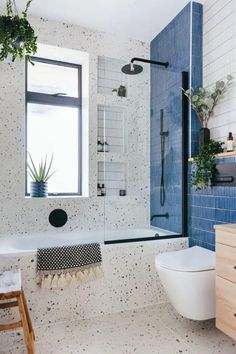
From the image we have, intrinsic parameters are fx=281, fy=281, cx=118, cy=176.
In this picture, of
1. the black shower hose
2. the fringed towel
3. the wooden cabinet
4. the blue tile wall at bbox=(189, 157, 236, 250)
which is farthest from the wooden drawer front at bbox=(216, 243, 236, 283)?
the black shower hose

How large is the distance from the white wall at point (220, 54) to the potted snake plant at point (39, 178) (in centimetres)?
173

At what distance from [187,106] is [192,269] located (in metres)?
1.60

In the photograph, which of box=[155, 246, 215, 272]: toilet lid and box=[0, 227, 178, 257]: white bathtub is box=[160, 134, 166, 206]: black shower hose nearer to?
box=[0, 227, 178, 257]: white bathtub

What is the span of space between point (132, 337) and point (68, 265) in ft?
2.25

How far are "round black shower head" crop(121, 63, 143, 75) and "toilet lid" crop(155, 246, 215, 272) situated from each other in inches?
76.5

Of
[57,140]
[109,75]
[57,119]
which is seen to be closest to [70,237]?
[57,140]

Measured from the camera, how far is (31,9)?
2.69 meters

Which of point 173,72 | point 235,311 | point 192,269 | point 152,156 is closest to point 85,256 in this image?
point 192,269

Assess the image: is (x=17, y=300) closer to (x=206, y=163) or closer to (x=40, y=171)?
(x=40, y=171)

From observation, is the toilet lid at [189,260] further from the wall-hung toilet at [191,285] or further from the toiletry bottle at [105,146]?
the toiletry bottle at [105,146]

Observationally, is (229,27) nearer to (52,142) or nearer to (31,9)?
(31,9)

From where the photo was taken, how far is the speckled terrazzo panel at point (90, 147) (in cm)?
273

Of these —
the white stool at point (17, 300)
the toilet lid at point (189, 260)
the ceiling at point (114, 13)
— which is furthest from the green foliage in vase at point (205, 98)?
the white stool at point (17, 300)

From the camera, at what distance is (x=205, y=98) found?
2.50 meters
